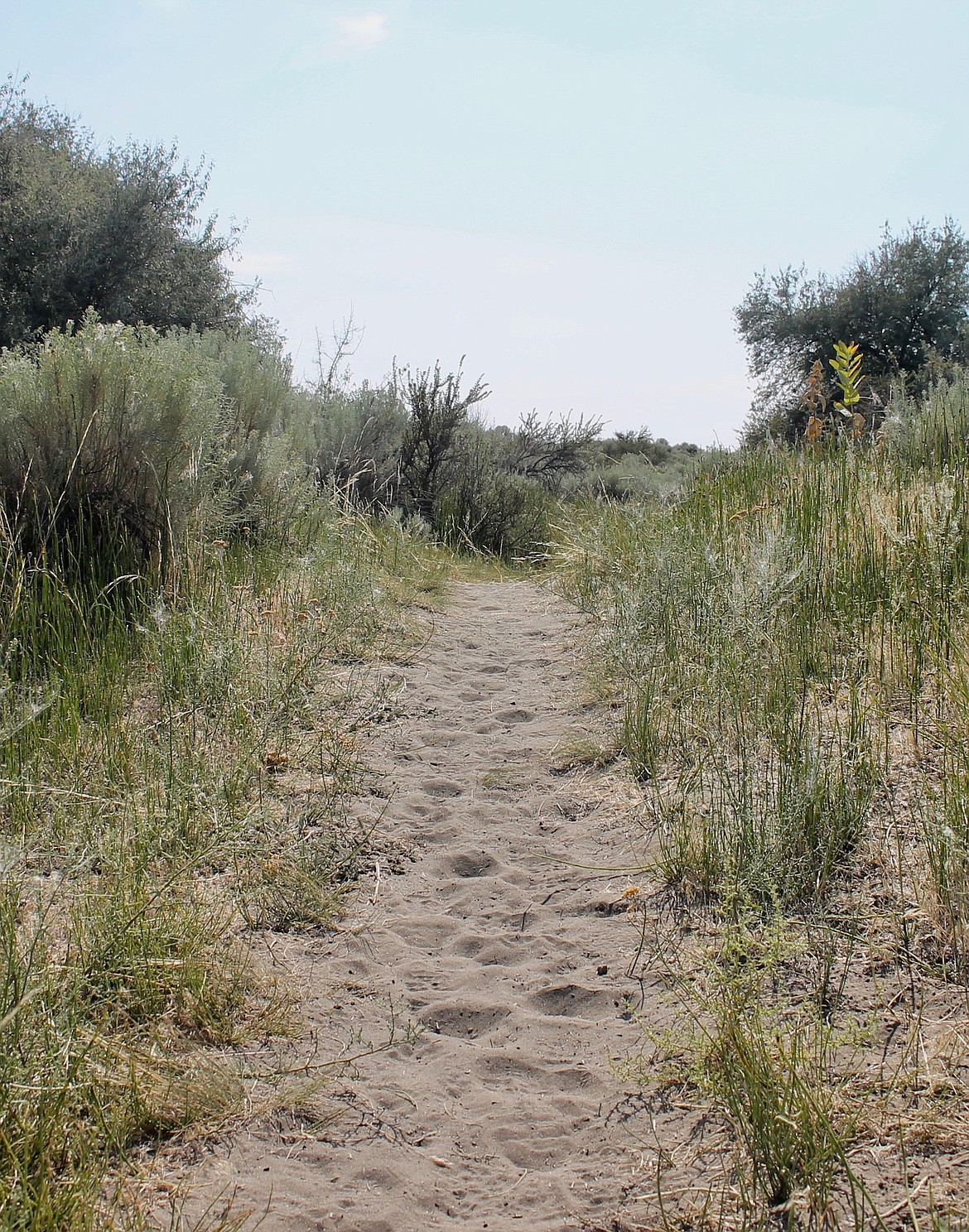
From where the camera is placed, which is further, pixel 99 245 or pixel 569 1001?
pixel 99 245

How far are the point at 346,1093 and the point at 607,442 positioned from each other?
24.8m

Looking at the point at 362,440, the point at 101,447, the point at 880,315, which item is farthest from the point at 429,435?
the point at 880,315

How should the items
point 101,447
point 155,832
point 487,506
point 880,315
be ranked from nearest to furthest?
1. point 155,832
2. point 101,447
3. point 487,506
4. point 880,315

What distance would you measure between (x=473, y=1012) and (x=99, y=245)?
49.0 ft

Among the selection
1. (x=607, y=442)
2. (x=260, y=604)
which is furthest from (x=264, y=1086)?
(x=607, y=442)

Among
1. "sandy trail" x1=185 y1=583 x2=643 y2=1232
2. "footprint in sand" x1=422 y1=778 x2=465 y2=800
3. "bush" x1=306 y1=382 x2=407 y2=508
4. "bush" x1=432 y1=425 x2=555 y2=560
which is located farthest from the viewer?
"bush" x1=432 y1=425 x2=555 y2=560

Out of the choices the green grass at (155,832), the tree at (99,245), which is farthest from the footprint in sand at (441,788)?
the tree at (99,245)

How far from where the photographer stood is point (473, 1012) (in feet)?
8.42

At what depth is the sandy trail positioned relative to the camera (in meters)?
1.92

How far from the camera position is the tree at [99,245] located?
14039 mm

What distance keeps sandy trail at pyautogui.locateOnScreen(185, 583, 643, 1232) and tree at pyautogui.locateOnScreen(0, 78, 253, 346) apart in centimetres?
1109

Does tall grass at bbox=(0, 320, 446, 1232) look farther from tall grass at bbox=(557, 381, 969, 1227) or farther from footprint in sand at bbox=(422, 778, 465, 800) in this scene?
tall grass at bbox=(557, 381, 969, 1227)

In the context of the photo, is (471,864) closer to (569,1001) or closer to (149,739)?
(569,1001)

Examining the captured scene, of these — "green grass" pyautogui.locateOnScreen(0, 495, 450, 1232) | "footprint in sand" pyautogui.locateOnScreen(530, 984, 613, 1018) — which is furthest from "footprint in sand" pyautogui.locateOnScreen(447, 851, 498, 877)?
"footprint in sand" pyautogui.locateOnScreen(530, 984, 613, 1018)
